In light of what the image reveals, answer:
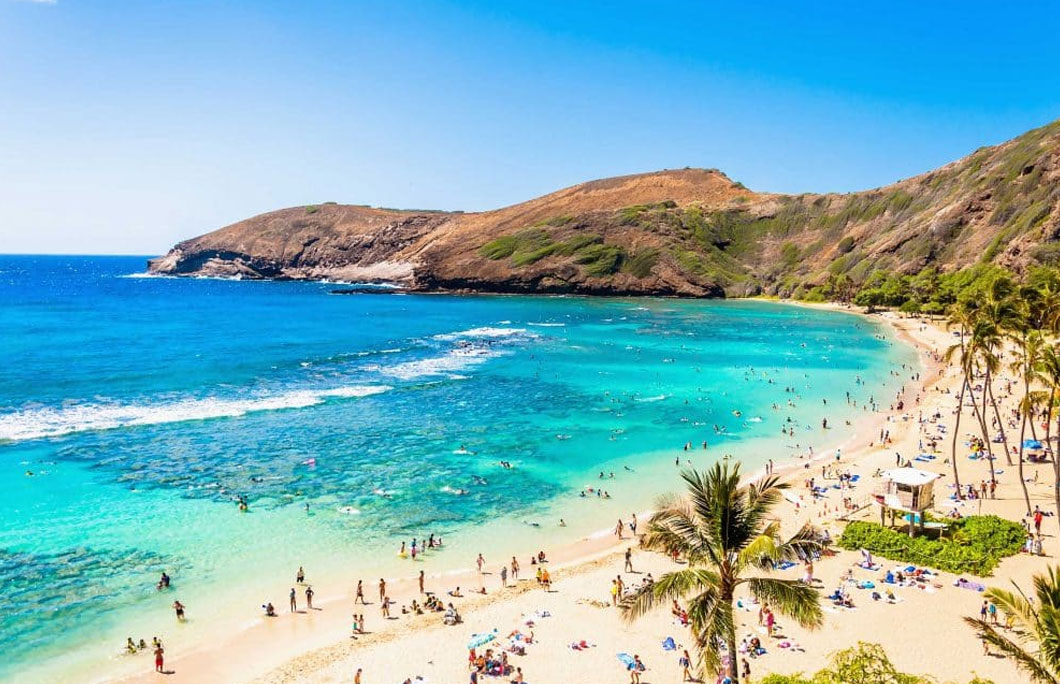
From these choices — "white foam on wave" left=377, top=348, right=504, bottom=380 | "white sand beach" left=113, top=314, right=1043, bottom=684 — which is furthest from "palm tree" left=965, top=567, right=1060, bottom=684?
"white foam on wave" left=377, top=348, right=504, bottom=380

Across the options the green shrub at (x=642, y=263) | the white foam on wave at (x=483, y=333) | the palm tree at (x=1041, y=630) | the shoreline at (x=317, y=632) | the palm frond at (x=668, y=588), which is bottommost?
the shoreline at (x=317, y=632)

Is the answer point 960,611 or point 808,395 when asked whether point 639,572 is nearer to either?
point 960,611

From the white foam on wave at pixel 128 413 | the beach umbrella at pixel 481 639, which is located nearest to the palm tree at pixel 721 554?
the beach umbrella at pixel 481 639

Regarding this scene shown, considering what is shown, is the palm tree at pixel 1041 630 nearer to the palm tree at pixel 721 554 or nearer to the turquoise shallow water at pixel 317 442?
the palm tree at pixel 721 554

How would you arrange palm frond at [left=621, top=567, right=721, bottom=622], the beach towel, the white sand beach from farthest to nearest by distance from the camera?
the beach towel → the white sand beach → palm frond at [left=621, top=567, right=721, bottom=622]

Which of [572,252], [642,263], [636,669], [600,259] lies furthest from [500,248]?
[636,669]

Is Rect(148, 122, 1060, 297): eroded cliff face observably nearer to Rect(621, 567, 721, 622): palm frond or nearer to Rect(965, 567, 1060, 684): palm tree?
Rect(965, 567, 1060, 684): palm tree
